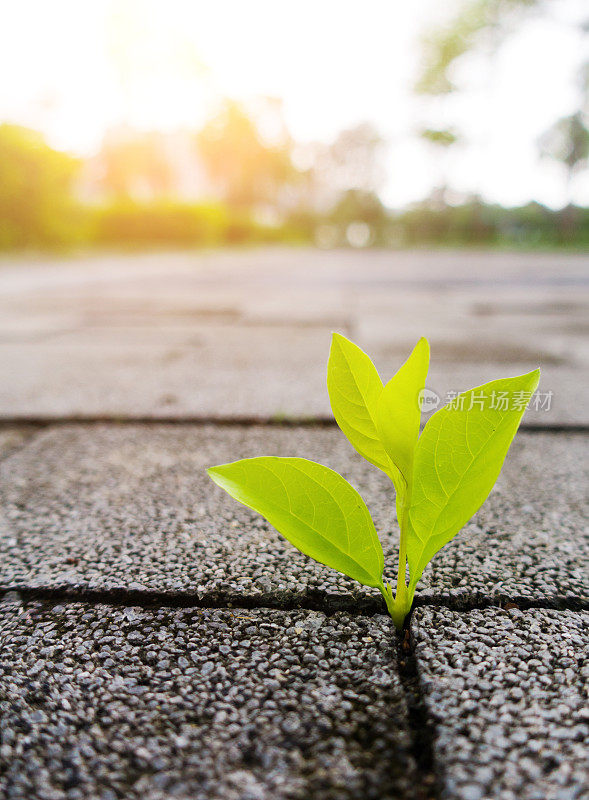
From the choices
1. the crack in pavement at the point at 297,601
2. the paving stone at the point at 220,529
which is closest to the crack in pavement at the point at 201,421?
the paving stone at the point at 220,529

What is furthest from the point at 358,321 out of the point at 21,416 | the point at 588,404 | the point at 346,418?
the point at 346,418

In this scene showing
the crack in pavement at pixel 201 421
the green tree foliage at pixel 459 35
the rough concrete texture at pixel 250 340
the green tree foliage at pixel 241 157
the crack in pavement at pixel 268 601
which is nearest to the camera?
A: the crack in pavement at pixel 268 601

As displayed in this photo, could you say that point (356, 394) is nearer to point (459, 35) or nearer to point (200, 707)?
point (200, 707)

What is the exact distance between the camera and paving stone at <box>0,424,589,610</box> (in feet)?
2.27

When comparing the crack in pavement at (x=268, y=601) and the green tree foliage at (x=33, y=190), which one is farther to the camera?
the green tree foliage at (x=33, y=190)

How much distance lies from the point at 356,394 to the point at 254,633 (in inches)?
10.6

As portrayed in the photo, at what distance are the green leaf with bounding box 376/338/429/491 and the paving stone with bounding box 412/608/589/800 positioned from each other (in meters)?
0.20

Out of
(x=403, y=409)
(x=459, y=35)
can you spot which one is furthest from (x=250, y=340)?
(x=459, y=35)

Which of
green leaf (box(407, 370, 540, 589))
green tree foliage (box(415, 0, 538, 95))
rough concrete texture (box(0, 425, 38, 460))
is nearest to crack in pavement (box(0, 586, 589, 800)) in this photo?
green leaf (box(407, 370, 540, 589))

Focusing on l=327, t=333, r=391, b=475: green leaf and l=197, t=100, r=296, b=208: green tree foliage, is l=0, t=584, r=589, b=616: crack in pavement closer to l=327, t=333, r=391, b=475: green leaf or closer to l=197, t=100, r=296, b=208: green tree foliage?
l=327, t=333, r=391, b=475: green leaf

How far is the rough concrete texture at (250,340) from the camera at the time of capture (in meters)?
1.58

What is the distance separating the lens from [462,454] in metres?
0.55

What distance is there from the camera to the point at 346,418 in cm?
56

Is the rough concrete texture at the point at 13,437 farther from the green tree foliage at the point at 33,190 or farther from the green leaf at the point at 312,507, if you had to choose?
the green tree foliage at the point at 33,190
